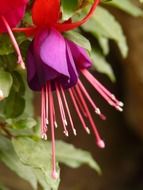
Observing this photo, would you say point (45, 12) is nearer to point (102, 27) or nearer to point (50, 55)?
point (50, 55)

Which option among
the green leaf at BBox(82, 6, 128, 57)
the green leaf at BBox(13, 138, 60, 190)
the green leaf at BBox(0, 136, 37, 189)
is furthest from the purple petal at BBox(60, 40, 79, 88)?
the green leaf at BBox(82, 6, 128, 57)

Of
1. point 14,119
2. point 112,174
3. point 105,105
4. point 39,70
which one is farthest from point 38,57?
point 112,174

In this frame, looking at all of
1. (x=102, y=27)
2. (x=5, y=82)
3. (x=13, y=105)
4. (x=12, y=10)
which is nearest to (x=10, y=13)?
(x=12, y=10)

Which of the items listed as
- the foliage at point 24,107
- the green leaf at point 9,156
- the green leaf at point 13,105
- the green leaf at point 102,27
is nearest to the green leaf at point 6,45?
the foliage at point 24,107

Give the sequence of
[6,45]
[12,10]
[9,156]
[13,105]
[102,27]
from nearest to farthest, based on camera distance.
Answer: [12,10], [6,45], [13,105], [9,156], [102,27]

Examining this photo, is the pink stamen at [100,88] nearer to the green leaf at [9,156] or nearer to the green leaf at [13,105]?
the green leaf at [13,105]

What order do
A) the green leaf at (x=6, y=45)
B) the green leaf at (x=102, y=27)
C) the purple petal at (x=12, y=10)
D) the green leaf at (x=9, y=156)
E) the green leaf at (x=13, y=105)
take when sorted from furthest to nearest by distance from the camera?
the green leaf at (x=102, y=27) < the green leaf at (x=9, y=156) < the green leaf at (x=13, y=105) < the green leaf at (x=6, y=45) < the purple petal at (x=12, y=10)

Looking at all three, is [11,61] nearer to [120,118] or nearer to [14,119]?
[14,119]
